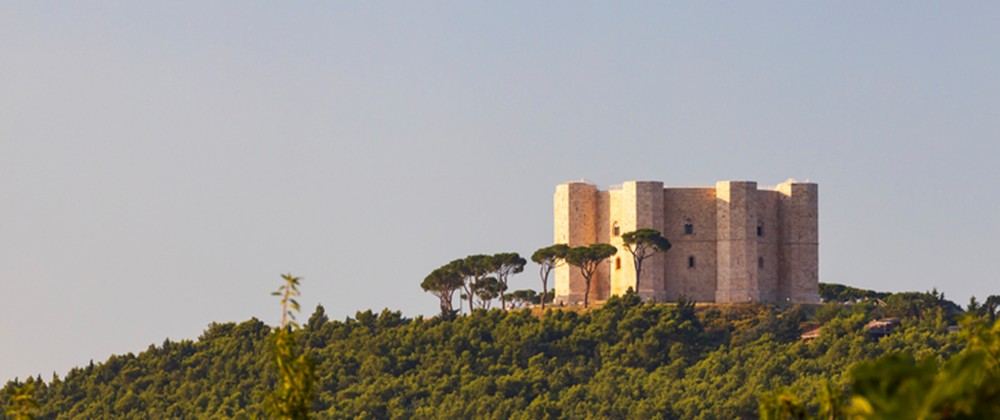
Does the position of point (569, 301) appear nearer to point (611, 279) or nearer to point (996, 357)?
point (611, 279)

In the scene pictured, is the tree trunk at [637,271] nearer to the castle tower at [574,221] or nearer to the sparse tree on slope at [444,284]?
the castle tower at [574,221]

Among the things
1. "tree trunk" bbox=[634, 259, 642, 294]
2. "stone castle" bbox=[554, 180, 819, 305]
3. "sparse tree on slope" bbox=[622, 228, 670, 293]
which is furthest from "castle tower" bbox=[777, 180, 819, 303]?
"tree trunk" bbox=[634, 259, 642, 294]

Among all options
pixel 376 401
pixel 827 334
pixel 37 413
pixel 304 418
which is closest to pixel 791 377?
pixel 827 334

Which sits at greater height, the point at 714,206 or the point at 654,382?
the point at 714,206

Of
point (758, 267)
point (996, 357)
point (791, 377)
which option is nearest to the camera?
point (996, 357)

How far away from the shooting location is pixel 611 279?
81.3m

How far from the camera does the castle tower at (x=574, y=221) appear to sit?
8050cm

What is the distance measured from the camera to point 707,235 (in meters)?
79.4

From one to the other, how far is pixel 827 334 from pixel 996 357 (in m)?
63.5

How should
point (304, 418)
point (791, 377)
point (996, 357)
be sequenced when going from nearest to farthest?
point (996, 357), point (304, 418), point (791, 377)

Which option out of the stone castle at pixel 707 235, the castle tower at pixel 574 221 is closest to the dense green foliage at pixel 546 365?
the stone castle at pixel 707 235

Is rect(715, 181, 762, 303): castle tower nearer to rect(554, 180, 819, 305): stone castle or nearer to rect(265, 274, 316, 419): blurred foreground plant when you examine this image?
rect(554, 180, 819, 305): stone castle

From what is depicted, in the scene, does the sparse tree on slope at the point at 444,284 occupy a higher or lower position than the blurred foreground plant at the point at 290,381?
higher

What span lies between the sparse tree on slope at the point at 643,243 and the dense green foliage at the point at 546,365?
1805 millimetres
